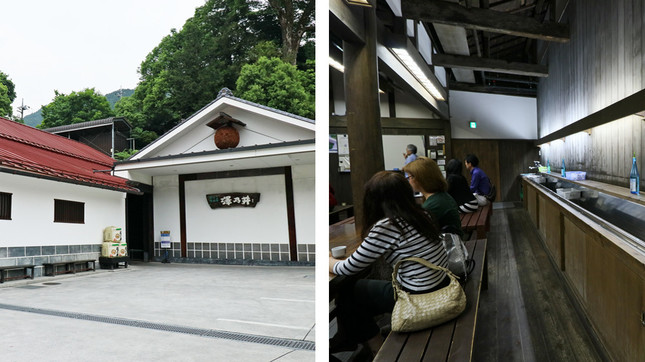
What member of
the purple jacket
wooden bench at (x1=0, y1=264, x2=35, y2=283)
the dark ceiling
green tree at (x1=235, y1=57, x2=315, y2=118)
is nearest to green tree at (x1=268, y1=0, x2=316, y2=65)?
green tree at (x1=235, y1=57, x2=315, y2=118)

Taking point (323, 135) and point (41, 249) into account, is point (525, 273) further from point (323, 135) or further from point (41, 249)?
point (41, 249)

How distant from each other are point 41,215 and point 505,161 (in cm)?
784

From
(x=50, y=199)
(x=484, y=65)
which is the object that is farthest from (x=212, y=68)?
(x=484, y=65)

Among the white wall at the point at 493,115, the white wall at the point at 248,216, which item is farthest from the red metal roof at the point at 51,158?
the white wall at the point at 493,115

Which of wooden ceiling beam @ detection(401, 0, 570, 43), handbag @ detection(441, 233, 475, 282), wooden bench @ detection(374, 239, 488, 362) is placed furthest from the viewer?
wooden ceiling beam @ detection(401, 0, 570, 43)

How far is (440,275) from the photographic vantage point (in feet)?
4.47

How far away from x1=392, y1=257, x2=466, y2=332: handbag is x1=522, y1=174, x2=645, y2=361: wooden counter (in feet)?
1.85

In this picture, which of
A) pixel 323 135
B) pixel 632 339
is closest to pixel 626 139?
pixel 632 339

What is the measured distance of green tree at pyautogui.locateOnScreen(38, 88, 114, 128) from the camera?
3045 millimetres

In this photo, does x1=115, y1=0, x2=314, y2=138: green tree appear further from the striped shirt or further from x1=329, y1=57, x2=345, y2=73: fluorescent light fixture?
the striped shirt

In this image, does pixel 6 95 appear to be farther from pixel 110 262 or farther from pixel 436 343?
pixel 436 343

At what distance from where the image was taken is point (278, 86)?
3834mm

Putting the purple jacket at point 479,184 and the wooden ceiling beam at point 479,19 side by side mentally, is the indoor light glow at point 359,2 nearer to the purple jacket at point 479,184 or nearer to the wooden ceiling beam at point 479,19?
the wooden ceiling beam at point 479,19

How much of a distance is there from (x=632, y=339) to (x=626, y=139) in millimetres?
1902
